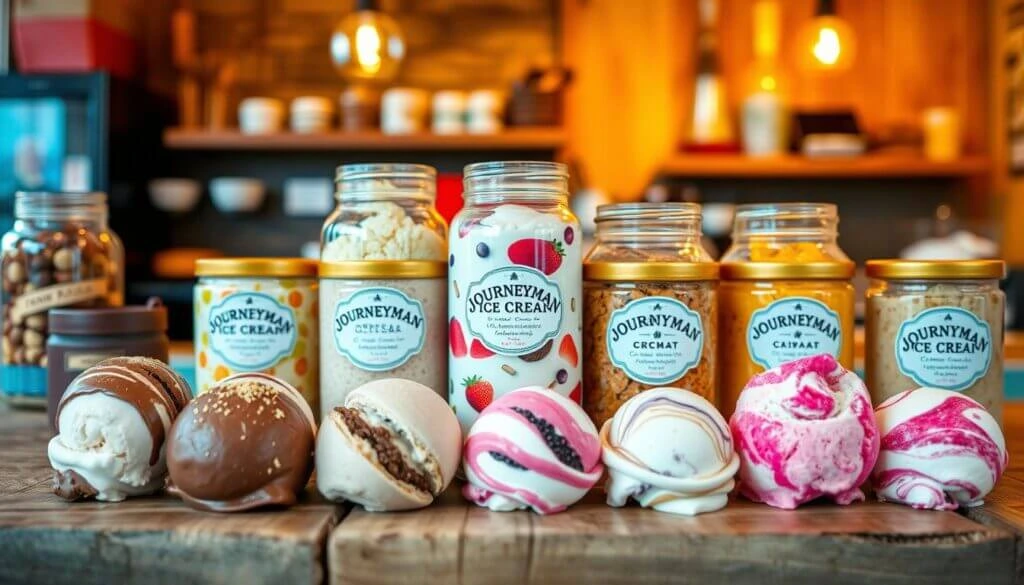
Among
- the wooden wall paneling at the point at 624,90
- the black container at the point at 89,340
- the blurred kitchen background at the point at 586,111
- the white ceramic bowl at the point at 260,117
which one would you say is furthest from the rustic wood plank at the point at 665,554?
the wooden wall paneling at the point at 624,90

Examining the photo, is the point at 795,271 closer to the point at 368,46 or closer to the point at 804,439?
the point at 804,439

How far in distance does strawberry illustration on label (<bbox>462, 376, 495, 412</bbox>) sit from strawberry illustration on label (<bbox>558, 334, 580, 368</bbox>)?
0.07 metres

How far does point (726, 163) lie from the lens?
3035 mm

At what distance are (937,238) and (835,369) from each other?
2645 mm

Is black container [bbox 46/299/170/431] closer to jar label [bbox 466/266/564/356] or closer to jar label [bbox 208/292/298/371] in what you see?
jar label [bbox 208/292/298/371]

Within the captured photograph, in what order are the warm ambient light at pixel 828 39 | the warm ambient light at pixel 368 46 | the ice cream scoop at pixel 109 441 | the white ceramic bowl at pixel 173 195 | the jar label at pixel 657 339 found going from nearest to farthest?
the ice cream scoop at pixel 109 441 → the jar label at pixel 657 339 → the warm ambient light at pixel 368 46 → the warm ambient light at pixel 828 39 → the white ceramic bowl at pixel 173 195

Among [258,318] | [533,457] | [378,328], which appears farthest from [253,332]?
[533,457]

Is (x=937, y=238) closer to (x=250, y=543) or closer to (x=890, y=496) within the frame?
(x=890, y=496)

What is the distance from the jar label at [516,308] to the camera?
0.83 m

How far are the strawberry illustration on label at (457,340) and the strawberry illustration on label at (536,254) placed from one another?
0.27ft

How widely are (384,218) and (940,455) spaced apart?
547 mm

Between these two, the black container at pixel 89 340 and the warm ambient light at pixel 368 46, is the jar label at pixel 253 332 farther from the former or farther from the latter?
the warm ambient light at pixel 368 46

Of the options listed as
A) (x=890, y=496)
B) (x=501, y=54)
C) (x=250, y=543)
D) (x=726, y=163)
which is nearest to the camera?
(x=250, y=543)

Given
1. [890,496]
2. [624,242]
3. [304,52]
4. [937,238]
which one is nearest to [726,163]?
[937,238]
